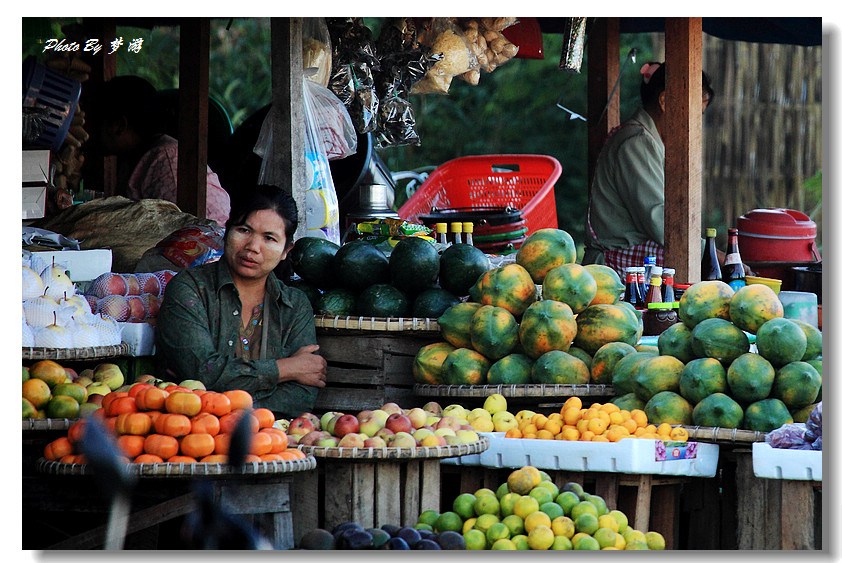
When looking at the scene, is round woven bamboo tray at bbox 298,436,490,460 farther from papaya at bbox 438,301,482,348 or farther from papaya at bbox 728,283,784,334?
papaya at bbox 728,283,784,334

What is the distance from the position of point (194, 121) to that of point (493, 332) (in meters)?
2.56

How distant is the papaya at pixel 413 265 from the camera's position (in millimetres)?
4887

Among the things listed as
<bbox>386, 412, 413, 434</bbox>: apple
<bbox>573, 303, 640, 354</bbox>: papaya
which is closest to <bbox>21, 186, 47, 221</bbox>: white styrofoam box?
<bbox>386, 412, 413, 434</bbox>: apple

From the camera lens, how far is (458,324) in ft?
15.5

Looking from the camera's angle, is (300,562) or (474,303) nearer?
(300,562)

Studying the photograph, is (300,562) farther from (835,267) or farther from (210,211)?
(210,211)

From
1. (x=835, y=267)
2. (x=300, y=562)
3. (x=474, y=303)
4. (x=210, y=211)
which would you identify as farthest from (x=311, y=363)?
(x=210, y=211)

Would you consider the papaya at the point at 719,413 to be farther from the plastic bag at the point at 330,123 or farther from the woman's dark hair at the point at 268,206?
the plastic bag at the point at 330,123

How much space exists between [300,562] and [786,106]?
706 cm

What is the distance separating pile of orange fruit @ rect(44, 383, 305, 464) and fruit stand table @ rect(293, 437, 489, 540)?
18 centimetres

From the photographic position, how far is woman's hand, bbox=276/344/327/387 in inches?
178

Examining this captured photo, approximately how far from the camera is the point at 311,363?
4578 mm

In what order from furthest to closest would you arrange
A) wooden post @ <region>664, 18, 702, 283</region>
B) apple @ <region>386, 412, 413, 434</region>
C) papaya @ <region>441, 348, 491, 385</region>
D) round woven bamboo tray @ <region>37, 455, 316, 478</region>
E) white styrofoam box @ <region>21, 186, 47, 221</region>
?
wooden post @ <region>664, 18, 702, 283</region> → white styrofoam box @ <region>21, 186, 47, 221</region> → papaya @ <region>441, 348, 491, 385</region> → apple @ <region>386, 412, 413, 434</region> → round woven bamboo tray @ <region>37, 455, 316, 478</region>

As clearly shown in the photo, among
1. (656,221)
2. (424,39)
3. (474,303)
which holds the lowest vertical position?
(474,303)
